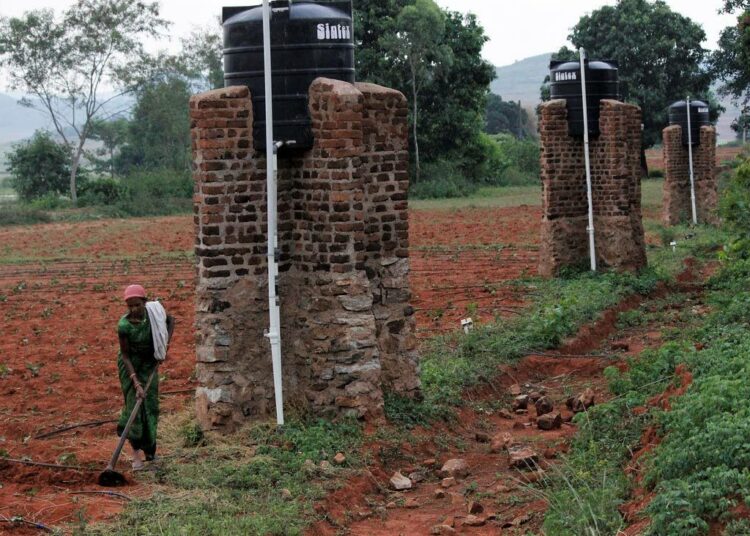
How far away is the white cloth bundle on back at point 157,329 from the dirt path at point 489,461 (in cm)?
191

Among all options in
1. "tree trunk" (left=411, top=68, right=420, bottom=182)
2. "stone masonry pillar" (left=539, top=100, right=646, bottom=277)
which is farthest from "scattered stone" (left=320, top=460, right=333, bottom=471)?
"tree trunk" (left=411, top=68, right=420, bottom=182)

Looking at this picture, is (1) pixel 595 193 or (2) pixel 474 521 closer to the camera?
(2) pixel 474 521

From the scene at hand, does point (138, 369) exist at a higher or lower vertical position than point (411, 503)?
higher

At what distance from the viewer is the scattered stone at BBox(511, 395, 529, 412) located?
41.3ft

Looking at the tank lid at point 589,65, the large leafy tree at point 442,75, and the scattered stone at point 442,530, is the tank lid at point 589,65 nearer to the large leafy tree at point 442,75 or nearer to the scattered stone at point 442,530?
the scattered stone at point 442,530

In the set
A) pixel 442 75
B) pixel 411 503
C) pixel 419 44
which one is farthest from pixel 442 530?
pixel 442 75

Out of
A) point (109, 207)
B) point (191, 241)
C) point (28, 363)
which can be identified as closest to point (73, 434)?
point (28, 363)

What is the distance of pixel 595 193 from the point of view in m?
20.6

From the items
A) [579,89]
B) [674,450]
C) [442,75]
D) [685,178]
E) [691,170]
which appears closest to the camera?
[674,450]

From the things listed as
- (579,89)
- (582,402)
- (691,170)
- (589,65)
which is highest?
(589,65)

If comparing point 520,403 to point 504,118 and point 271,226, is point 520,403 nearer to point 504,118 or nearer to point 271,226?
point 271,226

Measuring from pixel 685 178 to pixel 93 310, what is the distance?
58.5ft

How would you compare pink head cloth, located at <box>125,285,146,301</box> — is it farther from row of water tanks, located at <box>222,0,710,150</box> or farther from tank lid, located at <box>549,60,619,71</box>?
tank lid, located at <box>549,60,619,71</box>

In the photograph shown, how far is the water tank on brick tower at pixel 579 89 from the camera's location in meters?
20.4
